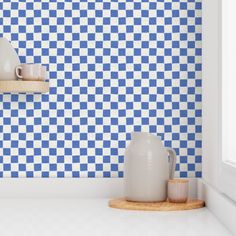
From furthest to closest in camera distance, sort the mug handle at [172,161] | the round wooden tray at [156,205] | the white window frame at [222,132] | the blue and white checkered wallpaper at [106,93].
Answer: the blue and white checkered wallpaper at [106,93] → the mug handle at [172,161] → the round wooden tray at [156,205] → the white window frame at [222,132]

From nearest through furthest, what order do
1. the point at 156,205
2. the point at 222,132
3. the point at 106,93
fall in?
the point at 222,132
the point at 156,205
the point at 106,93

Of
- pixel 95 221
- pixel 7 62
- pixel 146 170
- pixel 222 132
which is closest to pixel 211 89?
pixel 222 132

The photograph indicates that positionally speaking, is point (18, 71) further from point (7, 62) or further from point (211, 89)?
point (211, 89)

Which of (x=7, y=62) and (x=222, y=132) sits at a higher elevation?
(x=7, y=62)

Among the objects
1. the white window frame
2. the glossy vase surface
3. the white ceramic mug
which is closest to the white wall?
the white window frame

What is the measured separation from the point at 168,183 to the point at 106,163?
0.35 metres

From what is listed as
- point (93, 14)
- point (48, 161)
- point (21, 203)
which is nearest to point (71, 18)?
point (93, 14)

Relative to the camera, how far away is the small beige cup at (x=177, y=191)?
1.90 metres

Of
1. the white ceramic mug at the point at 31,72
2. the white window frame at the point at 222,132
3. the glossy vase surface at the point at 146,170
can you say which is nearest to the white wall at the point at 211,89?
the white window frame at the point at 222,132

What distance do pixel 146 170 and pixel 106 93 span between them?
0.41m

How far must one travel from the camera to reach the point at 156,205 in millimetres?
1867

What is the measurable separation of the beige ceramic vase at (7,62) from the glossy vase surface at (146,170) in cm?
52

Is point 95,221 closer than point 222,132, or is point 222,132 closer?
point 95,221

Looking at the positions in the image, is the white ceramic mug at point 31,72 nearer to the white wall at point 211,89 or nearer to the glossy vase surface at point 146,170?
the glossy vase surface at point 146,170
